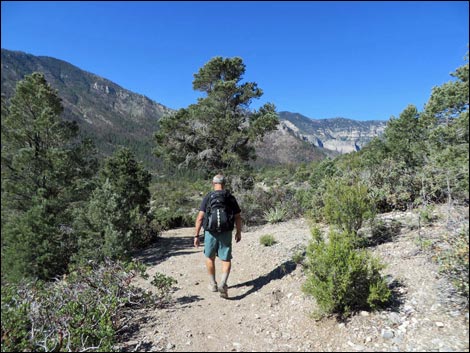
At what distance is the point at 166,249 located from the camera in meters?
11.2

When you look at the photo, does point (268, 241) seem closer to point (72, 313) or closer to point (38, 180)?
point (72, 313)

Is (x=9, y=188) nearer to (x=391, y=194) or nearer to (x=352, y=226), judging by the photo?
(x=352, y=226)

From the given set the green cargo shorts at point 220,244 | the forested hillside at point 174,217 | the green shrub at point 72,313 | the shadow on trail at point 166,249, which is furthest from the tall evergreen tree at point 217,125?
the green shrub at point 72,313

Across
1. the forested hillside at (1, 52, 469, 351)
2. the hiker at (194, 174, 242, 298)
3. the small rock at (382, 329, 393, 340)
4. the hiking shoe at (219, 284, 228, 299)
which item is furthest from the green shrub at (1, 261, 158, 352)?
the small rock at (382, 329, 393, 340)

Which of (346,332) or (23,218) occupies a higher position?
(23,218)

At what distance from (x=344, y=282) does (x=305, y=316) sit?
2.65 ft

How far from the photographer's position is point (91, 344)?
3.56 m

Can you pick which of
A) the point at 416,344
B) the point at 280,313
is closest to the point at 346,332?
the point at 416,344

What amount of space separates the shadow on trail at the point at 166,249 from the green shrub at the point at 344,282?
6452mm

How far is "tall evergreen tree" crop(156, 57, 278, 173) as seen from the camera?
42.2 ft

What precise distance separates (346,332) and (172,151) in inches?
474

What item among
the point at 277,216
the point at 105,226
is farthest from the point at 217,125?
the point at 105,226

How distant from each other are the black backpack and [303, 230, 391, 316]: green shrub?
166 centimetres

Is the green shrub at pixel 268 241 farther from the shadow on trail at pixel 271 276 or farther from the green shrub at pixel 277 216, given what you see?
the green shrub at pixel 277 216
